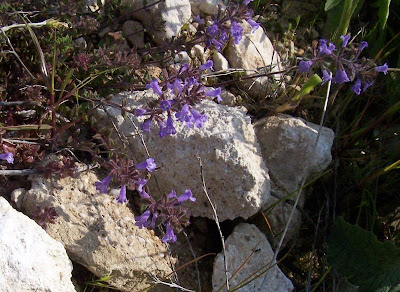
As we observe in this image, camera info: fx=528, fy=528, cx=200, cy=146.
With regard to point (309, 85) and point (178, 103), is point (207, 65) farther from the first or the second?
point (309, 85)

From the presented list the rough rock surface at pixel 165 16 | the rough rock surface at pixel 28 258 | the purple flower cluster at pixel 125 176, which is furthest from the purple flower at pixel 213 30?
the rough rock surface at pixel 28 258

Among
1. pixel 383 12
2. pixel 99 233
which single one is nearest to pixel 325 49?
pixel 383 12

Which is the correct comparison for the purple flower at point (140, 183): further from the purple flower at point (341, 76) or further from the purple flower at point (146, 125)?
the purple flower at point (341, 76)

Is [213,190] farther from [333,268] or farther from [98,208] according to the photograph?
[333,268]

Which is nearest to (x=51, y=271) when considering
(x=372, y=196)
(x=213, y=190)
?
(x=213, y=190)

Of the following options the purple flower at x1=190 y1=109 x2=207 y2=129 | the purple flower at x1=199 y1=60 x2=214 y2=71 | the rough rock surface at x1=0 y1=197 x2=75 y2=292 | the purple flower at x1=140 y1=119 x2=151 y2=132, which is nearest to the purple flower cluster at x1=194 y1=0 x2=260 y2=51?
the purple flower at x1=199 y1=60 x2=214 y2=71
